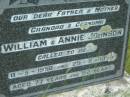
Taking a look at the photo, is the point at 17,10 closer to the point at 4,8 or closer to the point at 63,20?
the point at 4,8

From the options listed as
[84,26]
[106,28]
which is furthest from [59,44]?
[106,28]

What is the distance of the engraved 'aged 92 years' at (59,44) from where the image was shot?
92.3 inches

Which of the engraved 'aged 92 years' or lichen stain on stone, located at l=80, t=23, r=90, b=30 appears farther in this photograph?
lichen stain on stone, located at l=80, t=23, r=90, b=30

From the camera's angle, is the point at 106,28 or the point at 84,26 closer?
the point at 84,26

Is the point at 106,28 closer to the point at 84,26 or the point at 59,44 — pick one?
the point at 84,26

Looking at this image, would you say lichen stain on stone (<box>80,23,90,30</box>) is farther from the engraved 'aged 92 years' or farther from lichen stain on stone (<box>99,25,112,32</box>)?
lichen stain on stone (<box>99,25,112,32</box>)

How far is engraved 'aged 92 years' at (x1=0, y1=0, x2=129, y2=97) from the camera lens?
2.34 meters

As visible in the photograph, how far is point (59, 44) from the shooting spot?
100 inches

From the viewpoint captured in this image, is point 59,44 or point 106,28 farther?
point 106,28

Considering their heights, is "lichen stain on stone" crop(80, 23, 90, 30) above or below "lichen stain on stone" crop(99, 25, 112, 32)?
above

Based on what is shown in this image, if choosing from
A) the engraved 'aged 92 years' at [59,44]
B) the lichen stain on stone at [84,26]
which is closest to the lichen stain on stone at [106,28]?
the engraved 'aged 92 years' at [59,44]

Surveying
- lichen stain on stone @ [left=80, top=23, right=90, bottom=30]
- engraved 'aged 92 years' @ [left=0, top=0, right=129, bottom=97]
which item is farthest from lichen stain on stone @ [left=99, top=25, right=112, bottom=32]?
lichen stain on stone @ [left=80, top=23, right=90, bottom=30]

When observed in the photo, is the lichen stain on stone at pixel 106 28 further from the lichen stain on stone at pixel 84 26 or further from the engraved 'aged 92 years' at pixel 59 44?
the lichen stain on stone at pixel 84 26

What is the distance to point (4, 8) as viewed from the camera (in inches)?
87.7
